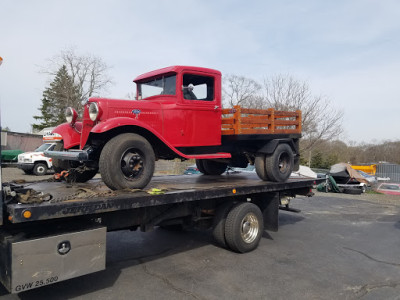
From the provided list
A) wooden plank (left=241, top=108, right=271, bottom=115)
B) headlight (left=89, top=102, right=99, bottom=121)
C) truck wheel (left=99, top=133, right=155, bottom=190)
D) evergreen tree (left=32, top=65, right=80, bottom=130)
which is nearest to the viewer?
truck wheel (left=99, top=133, right=155, bottom=190)

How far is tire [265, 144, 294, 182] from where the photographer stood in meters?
6.57

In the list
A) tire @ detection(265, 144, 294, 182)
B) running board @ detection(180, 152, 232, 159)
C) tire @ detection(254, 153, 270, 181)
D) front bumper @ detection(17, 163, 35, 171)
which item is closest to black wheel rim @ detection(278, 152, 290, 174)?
tire @ detection(265, 144, 294, 182)

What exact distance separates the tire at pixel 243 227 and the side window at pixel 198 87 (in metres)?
1.98

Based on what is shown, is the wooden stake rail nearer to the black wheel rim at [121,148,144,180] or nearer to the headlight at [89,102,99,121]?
the black wheel rim at [121,148,144,180]

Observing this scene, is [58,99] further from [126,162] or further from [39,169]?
[126,162]

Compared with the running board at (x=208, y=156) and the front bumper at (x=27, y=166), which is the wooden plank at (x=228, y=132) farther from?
the front bumper at (x=27, y=166)

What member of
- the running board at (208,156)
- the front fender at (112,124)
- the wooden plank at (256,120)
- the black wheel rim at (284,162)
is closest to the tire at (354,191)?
the black wheel rim at (284,162)

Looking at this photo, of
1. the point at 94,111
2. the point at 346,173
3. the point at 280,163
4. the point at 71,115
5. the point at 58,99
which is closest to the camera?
the point at 94,111

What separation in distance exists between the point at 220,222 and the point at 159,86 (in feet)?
8.42

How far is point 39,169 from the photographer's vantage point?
17.7m

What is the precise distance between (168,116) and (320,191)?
483 inches

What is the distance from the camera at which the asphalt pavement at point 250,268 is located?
159 inches

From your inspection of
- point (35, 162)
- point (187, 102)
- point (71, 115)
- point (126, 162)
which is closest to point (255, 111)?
point (187, 102)

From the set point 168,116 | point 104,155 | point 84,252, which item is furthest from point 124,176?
point 168,116
